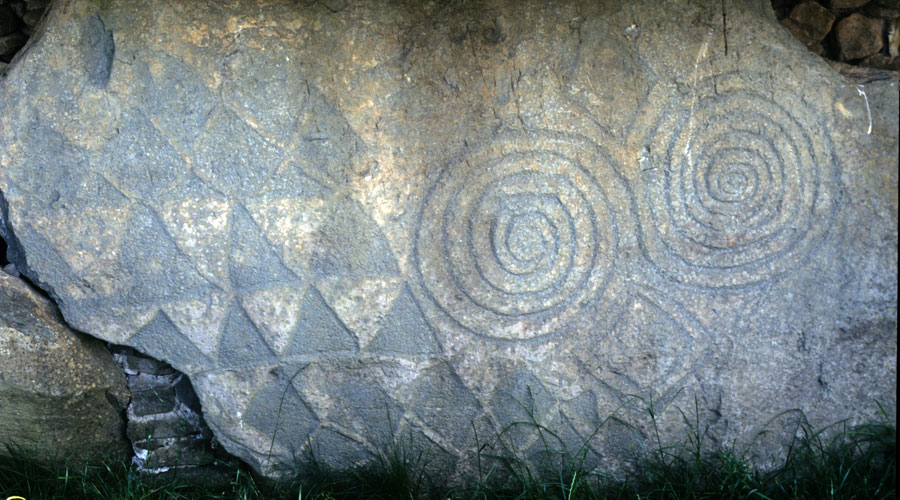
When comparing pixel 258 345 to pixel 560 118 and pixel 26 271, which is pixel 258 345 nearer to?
pixel 26 271

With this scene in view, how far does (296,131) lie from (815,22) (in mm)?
1542

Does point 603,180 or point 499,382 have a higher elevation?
point 603,180

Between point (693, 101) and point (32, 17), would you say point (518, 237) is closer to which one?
point (693, 101)

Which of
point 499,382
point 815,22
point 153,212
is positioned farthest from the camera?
point 815,22

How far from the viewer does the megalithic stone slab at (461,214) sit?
Answer: 2105 mm

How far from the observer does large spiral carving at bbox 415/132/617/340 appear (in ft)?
7.20

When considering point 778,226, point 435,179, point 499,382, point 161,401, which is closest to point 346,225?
→ point 435,179

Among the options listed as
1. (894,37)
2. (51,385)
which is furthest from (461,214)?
(894,37)

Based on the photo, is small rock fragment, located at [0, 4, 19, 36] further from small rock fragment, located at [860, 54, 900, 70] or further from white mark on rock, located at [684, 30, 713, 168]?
small rock fragment, located at [860, 54, 900, 70]

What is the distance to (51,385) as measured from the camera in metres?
2.21

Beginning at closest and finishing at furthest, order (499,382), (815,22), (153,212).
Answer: (153,212) < (499,382) < (815,22)

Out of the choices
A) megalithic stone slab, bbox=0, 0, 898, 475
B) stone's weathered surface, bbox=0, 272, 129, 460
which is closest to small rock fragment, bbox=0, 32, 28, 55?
megalithic stone slab, bbox=0, 0, 898, 475

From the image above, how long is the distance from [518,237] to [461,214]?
6.4 inches

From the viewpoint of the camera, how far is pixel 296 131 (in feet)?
7.00
